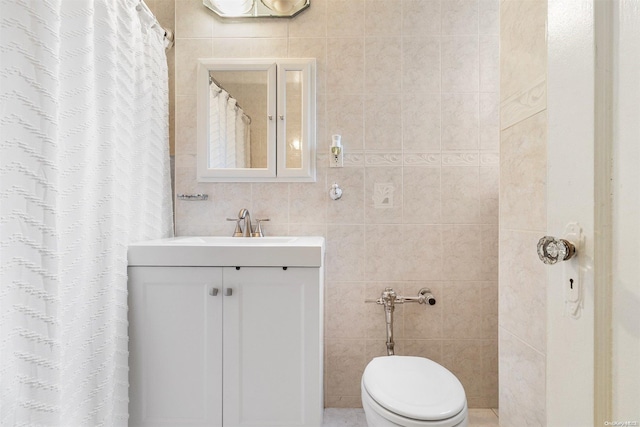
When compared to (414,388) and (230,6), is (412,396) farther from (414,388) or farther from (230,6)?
(230,6)

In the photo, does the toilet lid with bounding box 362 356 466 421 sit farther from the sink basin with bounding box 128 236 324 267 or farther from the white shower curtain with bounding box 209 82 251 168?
the white shower curtain with bounding box 209 82 251 168

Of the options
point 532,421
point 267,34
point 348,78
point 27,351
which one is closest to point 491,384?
point 532,421

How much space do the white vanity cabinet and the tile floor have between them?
0.39 metres

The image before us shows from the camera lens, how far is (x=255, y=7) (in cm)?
155

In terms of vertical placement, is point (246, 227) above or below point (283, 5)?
below

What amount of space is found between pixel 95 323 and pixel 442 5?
2.04 meters

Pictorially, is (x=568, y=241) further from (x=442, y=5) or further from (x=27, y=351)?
(x=442, y=5)

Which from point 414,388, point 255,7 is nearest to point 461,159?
point 414,388

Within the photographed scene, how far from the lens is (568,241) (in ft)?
1.17

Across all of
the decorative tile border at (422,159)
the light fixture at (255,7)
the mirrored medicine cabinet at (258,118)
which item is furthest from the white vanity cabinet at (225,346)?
the light fixture at (255,7)

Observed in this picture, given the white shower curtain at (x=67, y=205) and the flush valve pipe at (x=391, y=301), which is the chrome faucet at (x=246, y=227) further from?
the flush valve pipe at (x=391, y=301)

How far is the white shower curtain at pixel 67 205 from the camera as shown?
753 millimetres

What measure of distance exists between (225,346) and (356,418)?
0.79 m

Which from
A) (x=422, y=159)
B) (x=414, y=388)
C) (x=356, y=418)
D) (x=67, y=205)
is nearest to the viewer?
(x=67, y=205)
